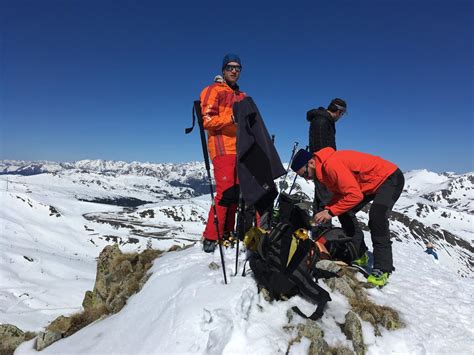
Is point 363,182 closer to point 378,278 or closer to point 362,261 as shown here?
point 378,278

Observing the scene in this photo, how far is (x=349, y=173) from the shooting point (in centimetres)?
703

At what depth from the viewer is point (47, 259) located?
360 feet

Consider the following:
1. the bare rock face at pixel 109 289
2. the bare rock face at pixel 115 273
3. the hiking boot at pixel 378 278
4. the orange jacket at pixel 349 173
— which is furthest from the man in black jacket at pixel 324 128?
the bare rock face at pixel 115 273

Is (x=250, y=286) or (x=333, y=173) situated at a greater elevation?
(x=333, y=173)

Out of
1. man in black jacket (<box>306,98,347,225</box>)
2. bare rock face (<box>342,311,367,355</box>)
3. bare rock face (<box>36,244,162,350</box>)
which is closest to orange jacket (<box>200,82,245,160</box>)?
man in black jacket (<box>306,98,347,225</box>)

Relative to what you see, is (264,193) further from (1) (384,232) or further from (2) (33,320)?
(2) (33,320)

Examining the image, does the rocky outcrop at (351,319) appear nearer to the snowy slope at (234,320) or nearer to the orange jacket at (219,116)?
the snowy slope at (234,320)

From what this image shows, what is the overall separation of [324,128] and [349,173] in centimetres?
269

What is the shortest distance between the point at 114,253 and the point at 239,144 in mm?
7881

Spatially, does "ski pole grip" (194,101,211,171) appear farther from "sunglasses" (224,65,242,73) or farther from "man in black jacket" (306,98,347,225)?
"man in black jacket" (306,98,347,225)

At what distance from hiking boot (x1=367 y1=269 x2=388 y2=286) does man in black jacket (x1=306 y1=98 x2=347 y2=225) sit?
7.77ft

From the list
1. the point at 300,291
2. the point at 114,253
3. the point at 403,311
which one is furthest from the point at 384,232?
the point at 114,253

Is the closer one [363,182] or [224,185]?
[363,182]

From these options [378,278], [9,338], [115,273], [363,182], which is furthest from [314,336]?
[9,338]
